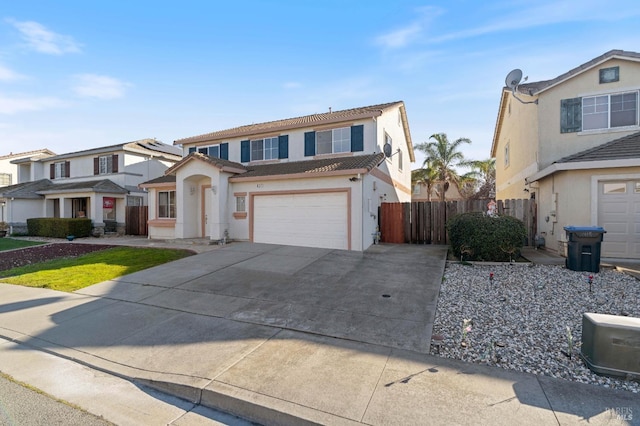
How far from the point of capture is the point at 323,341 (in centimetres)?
474

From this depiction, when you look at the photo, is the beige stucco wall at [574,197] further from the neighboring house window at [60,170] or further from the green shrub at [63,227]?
the neighboring house window at [60,170]

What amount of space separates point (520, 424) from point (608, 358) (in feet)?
5.81

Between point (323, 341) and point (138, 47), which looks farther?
point (138, 47)

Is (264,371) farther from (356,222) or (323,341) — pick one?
(356,222)

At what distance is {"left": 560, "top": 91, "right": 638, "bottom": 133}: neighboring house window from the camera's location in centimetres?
1091

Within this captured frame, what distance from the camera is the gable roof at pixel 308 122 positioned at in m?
14.6

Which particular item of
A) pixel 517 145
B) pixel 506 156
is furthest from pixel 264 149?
pixel 506 156

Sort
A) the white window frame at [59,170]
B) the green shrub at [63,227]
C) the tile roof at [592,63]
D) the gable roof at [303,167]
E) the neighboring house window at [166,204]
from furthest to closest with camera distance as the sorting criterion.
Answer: the white window frame at [59,170] → the green shrub at [63,227] → the neighboring house window at [166,204] → the gable roof at [303,167] → the tile roof at [592,63]

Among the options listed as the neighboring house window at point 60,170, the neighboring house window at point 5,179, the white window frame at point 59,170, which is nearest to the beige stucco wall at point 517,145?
the neighboring house window at point 60,170

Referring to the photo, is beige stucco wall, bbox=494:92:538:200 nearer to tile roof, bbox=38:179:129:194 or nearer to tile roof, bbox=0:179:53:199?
tile roof, bbox=38:179:129:194

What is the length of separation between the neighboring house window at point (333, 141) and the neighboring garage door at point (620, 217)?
31.3ft

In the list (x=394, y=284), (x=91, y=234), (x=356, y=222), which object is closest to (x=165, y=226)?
(x=91, y=234)

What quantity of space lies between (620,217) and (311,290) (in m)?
10.2

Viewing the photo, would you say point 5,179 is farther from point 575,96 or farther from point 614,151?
point 614,151
